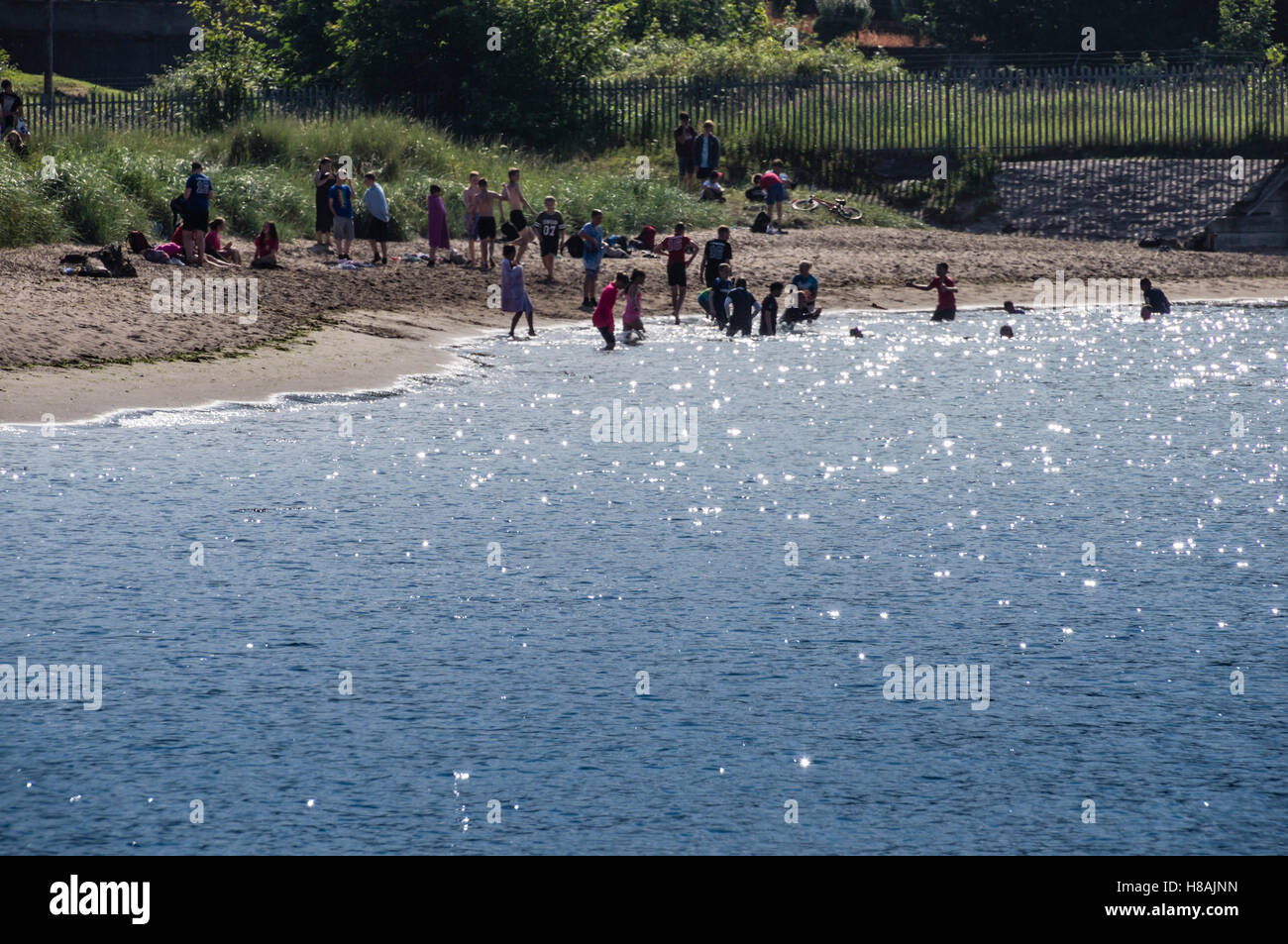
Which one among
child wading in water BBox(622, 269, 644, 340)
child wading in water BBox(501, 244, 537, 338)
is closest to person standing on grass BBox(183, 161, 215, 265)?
child wading in water BBox(501, 244, 537, 338)

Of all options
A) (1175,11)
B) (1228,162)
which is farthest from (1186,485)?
(1175,11)

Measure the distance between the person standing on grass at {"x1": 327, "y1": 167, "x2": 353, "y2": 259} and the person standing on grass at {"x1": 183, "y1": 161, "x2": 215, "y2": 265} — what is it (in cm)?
279

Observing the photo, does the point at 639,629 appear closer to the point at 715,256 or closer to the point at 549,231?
the point at 715,256

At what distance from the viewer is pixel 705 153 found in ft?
128

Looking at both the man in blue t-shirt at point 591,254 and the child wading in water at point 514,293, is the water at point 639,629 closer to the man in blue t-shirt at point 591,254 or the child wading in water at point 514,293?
the child wading in water at point 514,293

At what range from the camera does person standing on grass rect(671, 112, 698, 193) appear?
3941cm

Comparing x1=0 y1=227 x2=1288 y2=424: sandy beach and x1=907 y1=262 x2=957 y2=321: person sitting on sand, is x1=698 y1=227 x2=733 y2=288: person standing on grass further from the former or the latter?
x1=907 y1=262 x2=957 y2=321: person sitting on sand

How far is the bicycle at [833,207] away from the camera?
39.6 meters

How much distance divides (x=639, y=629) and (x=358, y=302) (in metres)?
17.5

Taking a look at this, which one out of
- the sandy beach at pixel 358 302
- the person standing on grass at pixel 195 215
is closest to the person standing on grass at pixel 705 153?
the sandy beach at pixel 358 302

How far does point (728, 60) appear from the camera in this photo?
45.9m

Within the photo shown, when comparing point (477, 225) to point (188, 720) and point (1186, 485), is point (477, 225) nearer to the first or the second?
point (1186, 485)

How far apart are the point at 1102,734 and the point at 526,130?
34991mm

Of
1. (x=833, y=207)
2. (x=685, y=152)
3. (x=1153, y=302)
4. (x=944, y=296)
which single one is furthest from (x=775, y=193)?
(x=1153, y=302)
